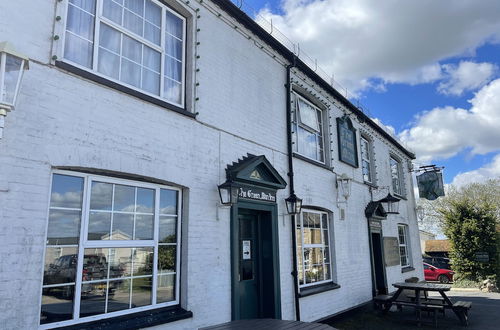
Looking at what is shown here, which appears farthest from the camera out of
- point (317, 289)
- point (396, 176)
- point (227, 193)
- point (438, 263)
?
point (438, 263)

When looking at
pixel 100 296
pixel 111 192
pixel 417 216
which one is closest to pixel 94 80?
pixel 111 192

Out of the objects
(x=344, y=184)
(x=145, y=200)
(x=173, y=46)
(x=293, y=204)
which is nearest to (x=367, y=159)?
(x=344, y=184)

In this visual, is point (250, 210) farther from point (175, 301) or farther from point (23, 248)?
point (23, 248)

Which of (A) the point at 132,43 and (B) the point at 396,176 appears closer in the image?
(A) the point at 132,43

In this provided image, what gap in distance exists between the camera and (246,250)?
23.6ft

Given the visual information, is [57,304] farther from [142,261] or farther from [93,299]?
[142,261]

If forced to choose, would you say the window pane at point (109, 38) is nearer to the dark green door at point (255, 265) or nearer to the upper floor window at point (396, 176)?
the dark green door at point (255, 265)

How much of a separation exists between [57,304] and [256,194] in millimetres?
3837

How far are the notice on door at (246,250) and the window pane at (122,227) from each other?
8.70 feet

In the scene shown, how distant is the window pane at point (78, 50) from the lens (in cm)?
462

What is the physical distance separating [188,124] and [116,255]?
224cm

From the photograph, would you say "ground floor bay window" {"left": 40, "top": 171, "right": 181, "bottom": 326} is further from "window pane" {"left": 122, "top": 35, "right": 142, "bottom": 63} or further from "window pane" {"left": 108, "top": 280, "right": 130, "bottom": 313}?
"window pane" {"left": 122, "top": 35, "right": 142, "bottom": 63}

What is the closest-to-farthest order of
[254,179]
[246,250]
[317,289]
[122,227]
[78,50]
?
[78,50]
[122,227]
[254,179]
[246,250]
[317,289]

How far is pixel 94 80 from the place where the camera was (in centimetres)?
465
